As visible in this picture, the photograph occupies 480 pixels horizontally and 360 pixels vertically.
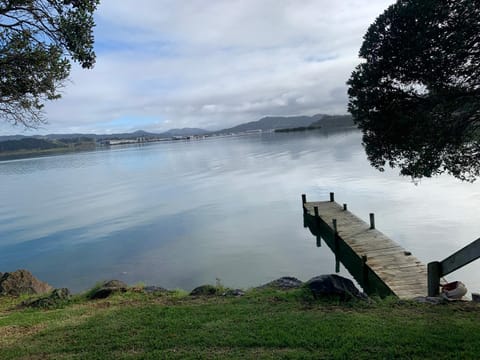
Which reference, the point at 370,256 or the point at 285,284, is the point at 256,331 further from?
the point at 370,256

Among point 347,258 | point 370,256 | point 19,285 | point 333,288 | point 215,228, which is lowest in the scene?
point 347,258

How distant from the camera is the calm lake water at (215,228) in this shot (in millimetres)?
16266

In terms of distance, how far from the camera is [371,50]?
1134 cm

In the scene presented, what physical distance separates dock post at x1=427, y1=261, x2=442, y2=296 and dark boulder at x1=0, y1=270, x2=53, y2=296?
1169 cm

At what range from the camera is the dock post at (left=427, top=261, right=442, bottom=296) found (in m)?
7.10

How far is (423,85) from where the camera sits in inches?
416

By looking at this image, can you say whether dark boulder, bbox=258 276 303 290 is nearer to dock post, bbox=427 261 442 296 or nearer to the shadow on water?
the shadow on water

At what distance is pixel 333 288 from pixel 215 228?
665 inches

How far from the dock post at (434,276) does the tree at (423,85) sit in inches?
171

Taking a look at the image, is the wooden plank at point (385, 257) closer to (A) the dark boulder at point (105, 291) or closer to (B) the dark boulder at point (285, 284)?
(B) the dark boulder at point (285, 284)

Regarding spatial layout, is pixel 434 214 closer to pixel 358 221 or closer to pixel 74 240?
pixel 358 221

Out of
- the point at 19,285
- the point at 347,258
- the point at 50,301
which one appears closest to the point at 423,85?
the point at 347,258

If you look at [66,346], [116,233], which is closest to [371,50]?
[66,346]

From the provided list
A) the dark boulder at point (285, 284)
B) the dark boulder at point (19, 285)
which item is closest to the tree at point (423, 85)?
the dark boulder at point (285, 284)
